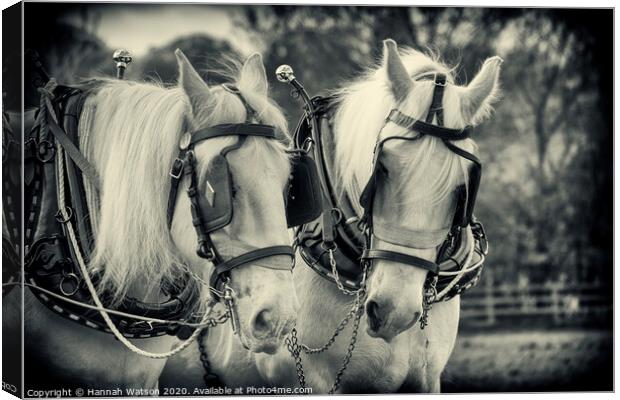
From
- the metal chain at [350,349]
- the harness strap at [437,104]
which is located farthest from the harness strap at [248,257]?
the harness strap at [437,104]

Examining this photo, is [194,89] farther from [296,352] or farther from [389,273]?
[296,352]

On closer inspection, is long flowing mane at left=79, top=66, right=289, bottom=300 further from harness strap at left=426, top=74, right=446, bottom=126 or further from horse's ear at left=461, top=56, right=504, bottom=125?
horse's ear at left=461, top=56, right=504, bottom=125

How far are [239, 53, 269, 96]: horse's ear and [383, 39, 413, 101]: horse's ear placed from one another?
0.71m

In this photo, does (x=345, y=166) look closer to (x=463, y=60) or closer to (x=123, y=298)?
(x=463, y=60)

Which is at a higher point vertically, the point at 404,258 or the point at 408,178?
the point at 408,178

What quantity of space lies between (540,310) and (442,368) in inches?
30.4

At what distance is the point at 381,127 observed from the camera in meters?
6.18

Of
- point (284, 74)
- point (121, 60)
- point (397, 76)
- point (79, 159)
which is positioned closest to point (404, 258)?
point (397, 76)

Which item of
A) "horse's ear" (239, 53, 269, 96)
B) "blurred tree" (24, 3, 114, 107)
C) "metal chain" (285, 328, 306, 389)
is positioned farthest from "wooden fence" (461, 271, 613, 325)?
"blurred tree" (24, 3, 114, 107)

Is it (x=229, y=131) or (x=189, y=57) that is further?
(x=189, y=57)

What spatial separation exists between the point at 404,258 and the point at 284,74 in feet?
4.73

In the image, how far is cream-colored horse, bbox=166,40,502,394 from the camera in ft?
19.1

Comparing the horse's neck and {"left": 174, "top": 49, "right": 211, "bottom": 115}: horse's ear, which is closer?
{"left": 174, "top": 49, "right": 211, "bottom": 115}: horse's ear

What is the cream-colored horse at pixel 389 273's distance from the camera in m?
5.84
